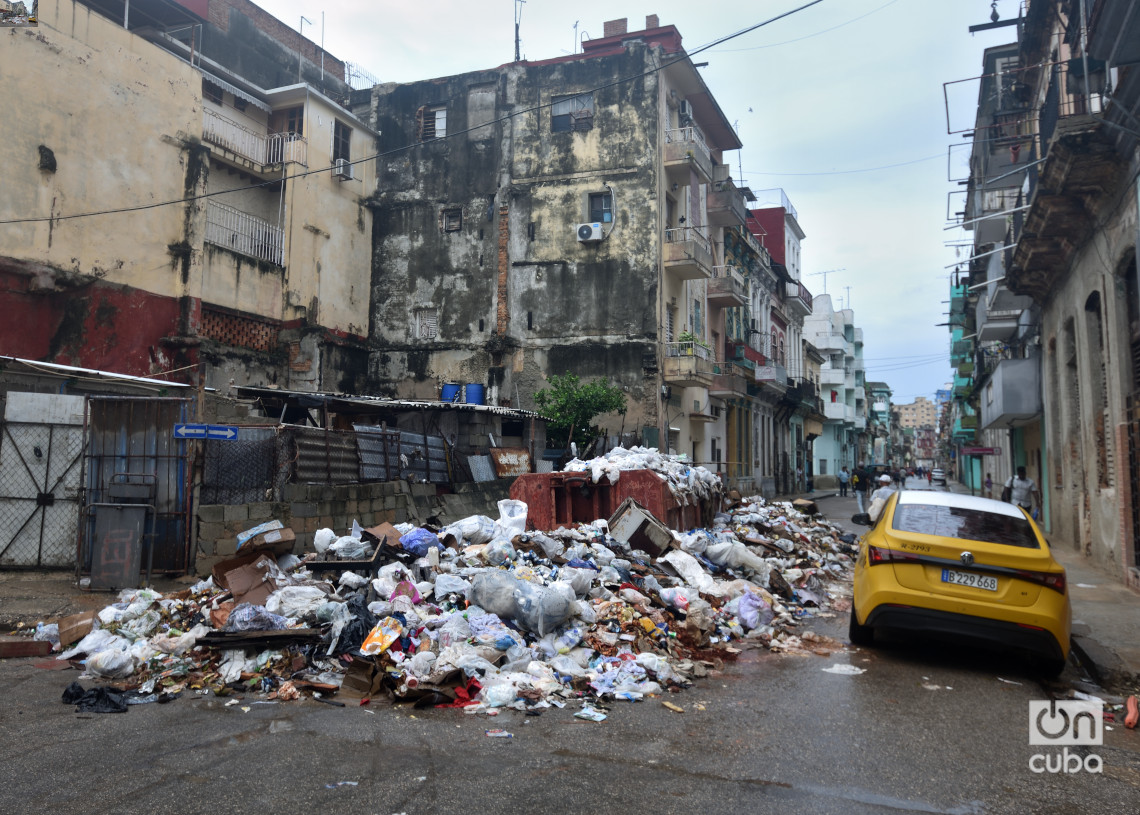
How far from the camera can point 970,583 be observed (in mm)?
6188

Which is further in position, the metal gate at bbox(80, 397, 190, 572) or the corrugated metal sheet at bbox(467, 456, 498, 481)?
the corrugated metal sheet at bbox(467, 456, 498, 481)

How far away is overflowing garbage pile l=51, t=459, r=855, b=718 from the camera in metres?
5.77

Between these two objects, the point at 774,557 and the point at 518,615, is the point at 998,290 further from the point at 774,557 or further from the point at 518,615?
the point at 518,615

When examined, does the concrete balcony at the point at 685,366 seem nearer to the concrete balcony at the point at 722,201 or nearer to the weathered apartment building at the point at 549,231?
the weathered apartment building at the point at 549,231

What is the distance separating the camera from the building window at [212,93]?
21.6 meters

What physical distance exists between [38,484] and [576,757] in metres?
9.12

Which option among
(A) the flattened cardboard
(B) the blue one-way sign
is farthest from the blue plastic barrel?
(A) the flattened cardboard

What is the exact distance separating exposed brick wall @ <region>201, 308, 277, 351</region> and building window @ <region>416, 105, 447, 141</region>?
9.25 metres

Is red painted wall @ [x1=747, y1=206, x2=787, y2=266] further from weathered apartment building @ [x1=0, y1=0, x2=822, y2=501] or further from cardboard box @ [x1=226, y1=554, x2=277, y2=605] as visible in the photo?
cardboard box @ [x1=226, y1=554, x2=277, y2=605]

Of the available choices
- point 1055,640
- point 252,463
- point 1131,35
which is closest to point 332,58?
point 252,463

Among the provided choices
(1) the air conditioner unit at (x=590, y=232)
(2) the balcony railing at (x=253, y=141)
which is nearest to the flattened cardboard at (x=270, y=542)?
(2) the balcony railing at (x=253, y=141)

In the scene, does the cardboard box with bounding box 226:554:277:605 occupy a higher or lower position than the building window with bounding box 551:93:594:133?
lower

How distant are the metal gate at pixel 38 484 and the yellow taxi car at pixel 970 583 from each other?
31.3 ft

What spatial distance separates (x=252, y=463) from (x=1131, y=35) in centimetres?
1153
